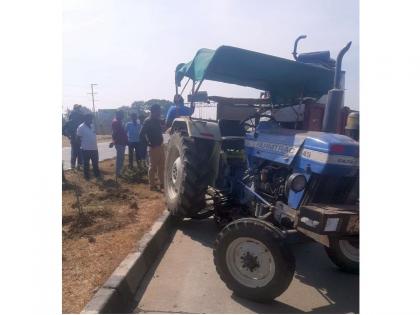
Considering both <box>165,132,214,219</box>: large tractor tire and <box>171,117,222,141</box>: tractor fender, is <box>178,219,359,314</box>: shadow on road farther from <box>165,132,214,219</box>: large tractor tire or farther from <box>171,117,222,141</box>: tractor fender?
<box>171,117,222,141</box>: tractor fender

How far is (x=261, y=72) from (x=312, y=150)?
5.91ft

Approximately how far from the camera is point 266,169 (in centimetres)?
417

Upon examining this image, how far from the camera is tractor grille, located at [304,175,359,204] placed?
139 inches

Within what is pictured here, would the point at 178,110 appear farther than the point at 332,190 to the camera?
Yes

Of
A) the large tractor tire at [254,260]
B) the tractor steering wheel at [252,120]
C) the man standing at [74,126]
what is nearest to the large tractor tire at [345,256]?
the large tractor tire at [254,260]

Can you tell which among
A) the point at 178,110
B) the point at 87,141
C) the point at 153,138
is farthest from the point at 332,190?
the point at 87,141

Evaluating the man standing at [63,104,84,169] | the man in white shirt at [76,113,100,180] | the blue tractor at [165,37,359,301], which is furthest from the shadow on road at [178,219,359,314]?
the man standing at [63,104,84,169]

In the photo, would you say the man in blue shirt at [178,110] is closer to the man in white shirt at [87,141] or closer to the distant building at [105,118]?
the man in white shirt at [87,141]

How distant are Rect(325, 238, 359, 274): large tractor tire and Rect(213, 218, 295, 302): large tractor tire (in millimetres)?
1155

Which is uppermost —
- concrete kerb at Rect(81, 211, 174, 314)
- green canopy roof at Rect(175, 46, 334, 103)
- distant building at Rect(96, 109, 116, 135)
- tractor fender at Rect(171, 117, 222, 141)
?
distant building at Rect(96, 109, 116, 135)

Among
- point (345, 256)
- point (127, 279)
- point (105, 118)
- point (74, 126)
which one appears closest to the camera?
point (127, 279)

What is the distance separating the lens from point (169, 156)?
617 cm

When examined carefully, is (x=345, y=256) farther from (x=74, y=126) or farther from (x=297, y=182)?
(x=74, y=126)

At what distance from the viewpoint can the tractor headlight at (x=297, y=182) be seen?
11.5ft
